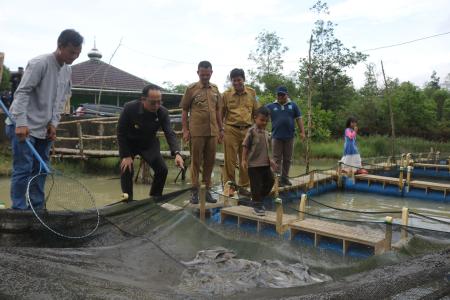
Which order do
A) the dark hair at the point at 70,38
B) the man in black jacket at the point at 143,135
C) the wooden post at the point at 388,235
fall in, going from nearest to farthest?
the dark hair at the point at 70,38
the wooden post at the point at 388,235
the man in black jacket at the point at 143,135

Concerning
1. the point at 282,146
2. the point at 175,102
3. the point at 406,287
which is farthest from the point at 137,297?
the point at 175,102

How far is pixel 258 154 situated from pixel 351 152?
18.6 ft

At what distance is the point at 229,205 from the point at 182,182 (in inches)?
201

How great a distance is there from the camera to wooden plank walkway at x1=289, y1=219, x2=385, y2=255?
152 inches

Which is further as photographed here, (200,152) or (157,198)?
(200,152)

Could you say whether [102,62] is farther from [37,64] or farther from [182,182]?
[37,64]

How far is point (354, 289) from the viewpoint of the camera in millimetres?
1879

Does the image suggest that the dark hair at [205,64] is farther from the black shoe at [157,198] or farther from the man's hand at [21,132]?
the man's hand at [21,132]

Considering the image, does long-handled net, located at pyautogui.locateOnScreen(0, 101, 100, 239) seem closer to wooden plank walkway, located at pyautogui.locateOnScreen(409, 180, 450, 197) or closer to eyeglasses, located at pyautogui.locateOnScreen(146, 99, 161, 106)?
eyeglasses, located at pyautogui.locateOnScreen(146, 99, 161, 106)

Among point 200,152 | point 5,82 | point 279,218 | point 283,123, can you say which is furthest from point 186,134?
point 5,82

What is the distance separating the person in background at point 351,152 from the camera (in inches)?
374

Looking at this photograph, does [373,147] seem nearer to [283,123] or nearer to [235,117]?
[283,123]

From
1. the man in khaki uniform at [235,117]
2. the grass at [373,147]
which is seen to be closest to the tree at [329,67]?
the grass at [373,147]

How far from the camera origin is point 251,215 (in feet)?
15.8
